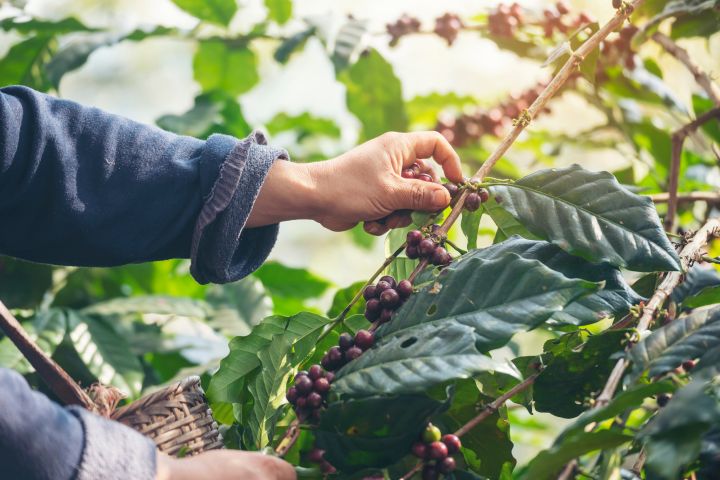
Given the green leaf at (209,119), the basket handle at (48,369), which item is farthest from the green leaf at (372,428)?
the green leaf at (209,119)

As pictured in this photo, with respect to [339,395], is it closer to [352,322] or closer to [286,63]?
[352,322]

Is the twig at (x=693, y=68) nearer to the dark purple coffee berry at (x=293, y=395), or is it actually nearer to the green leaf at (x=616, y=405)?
the green leaf at (x=616, y=405)

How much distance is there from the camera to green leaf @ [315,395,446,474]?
0.67 metres

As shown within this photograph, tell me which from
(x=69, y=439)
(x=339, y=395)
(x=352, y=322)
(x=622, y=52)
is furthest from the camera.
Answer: (x=622, y=52)

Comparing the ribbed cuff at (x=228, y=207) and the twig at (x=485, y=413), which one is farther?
the ribbed cuff at (x=228, y=207)

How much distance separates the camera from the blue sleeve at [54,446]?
0.59 meters

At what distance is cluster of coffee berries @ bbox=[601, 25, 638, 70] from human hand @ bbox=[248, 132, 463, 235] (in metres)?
0.65

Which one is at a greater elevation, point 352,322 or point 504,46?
point 504,46

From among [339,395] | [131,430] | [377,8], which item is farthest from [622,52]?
[377,8]

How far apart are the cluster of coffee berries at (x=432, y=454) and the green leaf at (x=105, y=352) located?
27.0 inches

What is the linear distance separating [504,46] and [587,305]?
885mm

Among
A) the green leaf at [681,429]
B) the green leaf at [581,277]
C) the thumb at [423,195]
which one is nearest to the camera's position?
the green leaf at [681,429]

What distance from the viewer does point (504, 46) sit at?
1.56 metres

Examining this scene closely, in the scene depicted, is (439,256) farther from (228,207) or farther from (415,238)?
(228,207)
